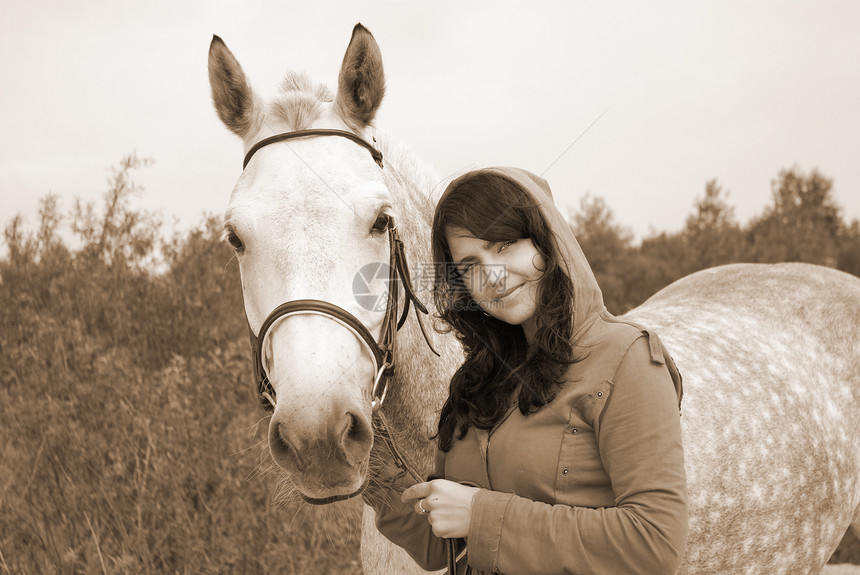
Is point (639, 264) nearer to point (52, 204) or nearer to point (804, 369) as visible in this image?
point (804, 369)

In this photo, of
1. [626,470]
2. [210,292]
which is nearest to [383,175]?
[626,470]

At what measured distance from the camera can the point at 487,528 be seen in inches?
54.6

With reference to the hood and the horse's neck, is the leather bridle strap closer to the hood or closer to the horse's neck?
the horse's neck

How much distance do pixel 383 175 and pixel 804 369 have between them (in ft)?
8.69

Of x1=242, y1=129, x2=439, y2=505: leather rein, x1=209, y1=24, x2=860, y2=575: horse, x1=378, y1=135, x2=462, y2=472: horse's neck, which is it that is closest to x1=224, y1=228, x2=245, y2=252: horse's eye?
x1=209, y1=24, x2=860, y2=575: horse

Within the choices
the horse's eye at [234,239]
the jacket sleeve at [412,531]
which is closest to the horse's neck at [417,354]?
the jacket sleeve at [412,531]

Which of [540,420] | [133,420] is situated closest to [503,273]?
[540,420]

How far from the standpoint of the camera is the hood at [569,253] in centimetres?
154

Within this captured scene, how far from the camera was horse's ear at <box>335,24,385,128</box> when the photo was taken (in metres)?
2.23

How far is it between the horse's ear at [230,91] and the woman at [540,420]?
1.05 meters

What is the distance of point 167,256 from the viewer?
662 cm

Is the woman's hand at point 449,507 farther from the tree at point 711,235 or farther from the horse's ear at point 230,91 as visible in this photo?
the tree at point 711,235

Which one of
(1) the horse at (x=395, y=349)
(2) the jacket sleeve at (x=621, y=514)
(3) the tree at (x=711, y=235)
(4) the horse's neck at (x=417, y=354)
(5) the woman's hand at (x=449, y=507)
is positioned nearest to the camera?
(2) the jacket sleeve at (x=621, y=514)

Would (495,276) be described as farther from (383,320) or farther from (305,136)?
A: (305,136)
